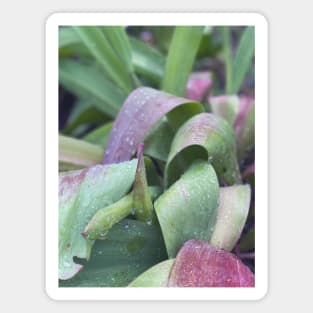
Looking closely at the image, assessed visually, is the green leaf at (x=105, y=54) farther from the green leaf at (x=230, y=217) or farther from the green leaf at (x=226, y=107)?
the green leaf at (x=230, y=217)

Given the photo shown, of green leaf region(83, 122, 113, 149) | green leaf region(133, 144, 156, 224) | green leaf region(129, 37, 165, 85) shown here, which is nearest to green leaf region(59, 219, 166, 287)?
green leaf region(133, 144, 156, 224)

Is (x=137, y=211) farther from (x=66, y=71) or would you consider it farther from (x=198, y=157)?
(x=66, y=71)

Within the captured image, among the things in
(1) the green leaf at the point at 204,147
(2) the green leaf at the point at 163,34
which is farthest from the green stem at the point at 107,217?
(2) the green leaf at the point at 163,34

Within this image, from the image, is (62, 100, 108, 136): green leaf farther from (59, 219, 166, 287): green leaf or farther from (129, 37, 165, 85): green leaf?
(59, 219, 166, 287): green leaf

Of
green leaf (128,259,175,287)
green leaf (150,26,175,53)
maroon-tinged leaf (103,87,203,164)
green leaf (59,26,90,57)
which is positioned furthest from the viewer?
green leaf (150,26,175,53)

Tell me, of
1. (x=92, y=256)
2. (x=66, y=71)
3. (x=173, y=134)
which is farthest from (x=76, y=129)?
(x=92, y=256)
